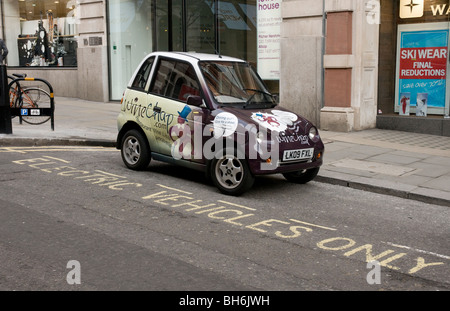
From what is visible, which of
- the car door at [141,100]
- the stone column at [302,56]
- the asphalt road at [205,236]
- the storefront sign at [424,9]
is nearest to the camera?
the asphalt road at [205,236]

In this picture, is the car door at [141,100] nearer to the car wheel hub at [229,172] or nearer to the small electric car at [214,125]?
the small electric car at [214,125]

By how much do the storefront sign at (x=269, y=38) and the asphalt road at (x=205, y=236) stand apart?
21.6ft

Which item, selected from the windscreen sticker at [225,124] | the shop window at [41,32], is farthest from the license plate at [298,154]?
the shop window at [41,32]

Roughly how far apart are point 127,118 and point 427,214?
456cm

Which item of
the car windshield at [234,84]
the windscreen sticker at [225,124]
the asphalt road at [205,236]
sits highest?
the car windshield at [234,84]

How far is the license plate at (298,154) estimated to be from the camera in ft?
23.1

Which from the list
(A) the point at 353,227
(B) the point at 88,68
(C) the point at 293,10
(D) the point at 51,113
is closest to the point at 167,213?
(A) the point at 353,227

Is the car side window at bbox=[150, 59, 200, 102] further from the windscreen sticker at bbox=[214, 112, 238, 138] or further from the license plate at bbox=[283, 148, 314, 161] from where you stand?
the license plate at bbox=[283, 148, 314, 161]

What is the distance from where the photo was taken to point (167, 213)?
617 centimetres

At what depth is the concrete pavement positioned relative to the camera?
25.4ft

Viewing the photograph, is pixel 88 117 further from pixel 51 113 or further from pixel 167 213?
pixel 167 213

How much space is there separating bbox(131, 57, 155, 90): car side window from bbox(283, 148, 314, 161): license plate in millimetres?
2635

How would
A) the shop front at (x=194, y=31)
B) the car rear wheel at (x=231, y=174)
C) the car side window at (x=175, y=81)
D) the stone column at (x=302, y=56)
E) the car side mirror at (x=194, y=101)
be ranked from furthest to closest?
the shop front at (x=194, y=31) → the stone column at (x=302, y=56) → the car side window at (x=175, y=81) → the car side mirror at (x=194, y=101) → the car rear wheel at (x=231, y=174)

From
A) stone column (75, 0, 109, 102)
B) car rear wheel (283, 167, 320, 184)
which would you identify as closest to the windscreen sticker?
car rear wheel (283, 167, 320, 184)
